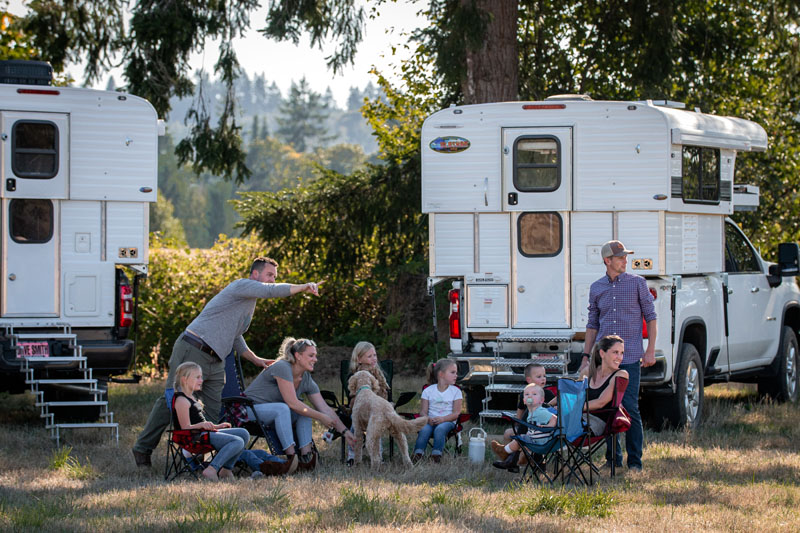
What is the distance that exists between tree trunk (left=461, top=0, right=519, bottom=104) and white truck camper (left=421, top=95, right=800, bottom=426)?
4.19 metres

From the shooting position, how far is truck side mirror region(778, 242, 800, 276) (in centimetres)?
1141

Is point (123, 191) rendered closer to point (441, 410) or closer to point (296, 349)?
→ point (296, 349)

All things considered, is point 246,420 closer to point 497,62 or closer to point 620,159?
point 620,159

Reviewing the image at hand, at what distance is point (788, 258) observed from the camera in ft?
37.5

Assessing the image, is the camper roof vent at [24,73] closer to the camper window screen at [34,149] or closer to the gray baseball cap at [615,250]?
the camper window screen at [34,149]

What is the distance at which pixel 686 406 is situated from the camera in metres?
9.81

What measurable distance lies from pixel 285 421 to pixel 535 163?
11.7 feet

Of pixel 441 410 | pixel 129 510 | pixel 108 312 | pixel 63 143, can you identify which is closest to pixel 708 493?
pixel 441 410

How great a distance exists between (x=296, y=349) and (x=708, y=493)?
121 inches

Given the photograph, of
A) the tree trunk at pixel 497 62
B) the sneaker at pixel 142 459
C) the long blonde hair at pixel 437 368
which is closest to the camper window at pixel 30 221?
the sneaker at pixel 142 459

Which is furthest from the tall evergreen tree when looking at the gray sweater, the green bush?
the gray sweater

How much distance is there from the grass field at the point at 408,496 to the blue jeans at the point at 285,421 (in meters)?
0.30

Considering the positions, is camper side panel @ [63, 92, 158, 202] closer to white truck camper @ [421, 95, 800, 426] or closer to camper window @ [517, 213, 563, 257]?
white truck camper @ [421, 95, 800, 426]

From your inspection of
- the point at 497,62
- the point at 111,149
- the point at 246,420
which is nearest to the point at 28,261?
the point at 111,149
